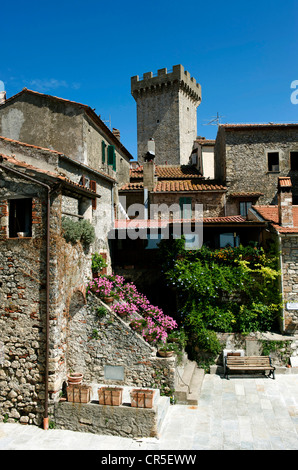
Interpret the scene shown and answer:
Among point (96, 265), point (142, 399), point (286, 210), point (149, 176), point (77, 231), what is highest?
point (149, 176)

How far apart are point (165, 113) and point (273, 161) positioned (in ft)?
57.8

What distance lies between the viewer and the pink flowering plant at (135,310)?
11.6 metres

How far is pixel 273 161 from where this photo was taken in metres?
23.8

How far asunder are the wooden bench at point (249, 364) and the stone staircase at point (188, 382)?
39.5 inches

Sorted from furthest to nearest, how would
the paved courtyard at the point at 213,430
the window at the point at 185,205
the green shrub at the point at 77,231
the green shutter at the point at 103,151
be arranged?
the window at the point at 185,205 < the green shutter at the point at 103,151 < the green shrub at the point at 77,231 < the paved courtyard at the point at 213,430

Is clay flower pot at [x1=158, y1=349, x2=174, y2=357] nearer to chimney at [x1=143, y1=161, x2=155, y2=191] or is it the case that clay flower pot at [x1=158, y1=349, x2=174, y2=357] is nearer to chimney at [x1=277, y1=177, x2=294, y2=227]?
chimney at [x1=277, y1=177, x2=294, y2=227]

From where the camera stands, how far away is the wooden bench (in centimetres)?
1270

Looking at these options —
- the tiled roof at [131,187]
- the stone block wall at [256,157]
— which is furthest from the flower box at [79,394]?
the stone block wall at [256,157]

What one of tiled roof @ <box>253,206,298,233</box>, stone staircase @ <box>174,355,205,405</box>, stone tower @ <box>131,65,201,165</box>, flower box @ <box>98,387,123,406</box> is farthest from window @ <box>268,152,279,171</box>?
flower box @ <box>98,387,123,406</box>

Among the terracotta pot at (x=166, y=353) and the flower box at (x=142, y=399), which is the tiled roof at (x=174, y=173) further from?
the flower box at (x=142, y=399)

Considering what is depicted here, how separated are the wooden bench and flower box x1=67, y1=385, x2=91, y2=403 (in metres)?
5.41

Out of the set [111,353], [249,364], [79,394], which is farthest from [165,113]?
[79,394]

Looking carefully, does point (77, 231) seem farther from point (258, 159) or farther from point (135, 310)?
point (258, 159)

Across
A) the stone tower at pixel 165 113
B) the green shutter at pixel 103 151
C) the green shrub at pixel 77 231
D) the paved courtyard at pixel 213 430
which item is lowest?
the paved courtyard at pixel 213 430
